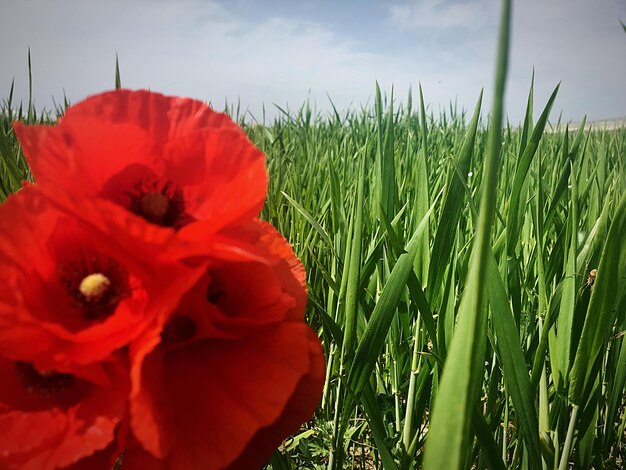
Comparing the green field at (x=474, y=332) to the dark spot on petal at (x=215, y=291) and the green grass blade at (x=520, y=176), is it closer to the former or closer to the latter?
the green grass blade at (x=520, y=176)

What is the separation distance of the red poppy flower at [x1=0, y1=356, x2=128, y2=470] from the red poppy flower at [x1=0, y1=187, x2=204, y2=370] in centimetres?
2

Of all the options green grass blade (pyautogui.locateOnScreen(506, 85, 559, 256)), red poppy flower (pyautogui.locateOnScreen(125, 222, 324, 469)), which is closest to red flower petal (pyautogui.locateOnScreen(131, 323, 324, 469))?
red poppy flower (pyautogui.locateOnScreen(125, 222, 324, 469))

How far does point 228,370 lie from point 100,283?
90 mm

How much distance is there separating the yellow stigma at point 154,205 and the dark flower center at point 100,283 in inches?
1.4

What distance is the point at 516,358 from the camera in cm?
49

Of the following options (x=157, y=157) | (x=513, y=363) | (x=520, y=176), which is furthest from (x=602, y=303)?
(x=157, y=157)

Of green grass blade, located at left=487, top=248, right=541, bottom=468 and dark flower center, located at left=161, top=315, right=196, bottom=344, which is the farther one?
green grass blade, located at left=487, top=248, right=541, bottom=468

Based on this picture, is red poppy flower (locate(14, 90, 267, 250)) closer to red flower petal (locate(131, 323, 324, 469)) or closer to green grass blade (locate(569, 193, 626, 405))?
red flower petal (locate(131, 323, 324, 469))

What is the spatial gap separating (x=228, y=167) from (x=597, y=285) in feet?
1.23

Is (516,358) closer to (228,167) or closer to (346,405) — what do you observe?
(346,405)

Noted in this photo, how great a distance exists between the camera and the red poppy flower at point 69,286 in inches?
10.5

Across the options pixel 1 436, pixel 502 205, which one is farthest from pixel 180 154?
pixel 502 205

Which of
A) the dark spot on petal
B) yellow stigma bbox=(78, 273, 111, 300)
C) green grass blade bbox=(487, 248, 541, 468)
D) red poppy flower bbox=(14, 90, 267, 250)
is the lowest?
green grass blade bbox=(487, 248, 541, 468)

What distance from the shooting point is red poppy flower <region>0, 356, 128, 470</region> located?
0.26 metres
